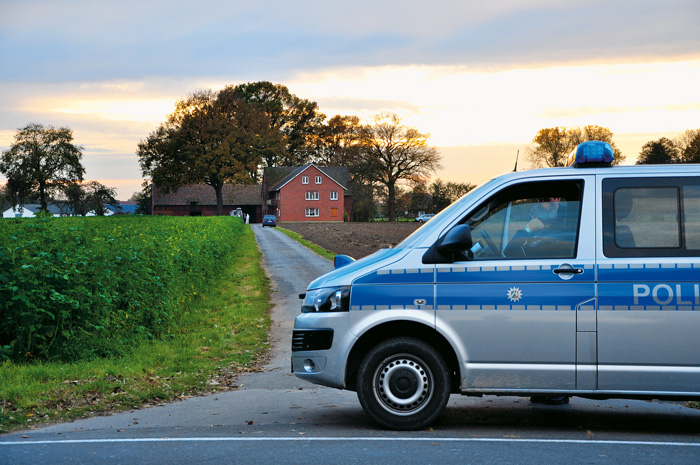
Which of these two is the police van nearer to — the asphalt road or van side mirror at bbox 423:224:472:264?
van side mirror at bbox 423:224:472:264

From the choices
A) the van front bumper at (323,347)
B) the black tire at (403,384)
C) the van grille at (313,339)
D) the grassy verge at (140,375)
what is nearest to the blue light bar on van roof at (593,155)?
the black tire at (403,384)

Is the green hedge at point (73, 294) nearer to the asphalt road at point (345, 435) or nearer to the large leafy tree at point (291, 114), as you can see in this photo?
the asphalt road at point (345, 435)

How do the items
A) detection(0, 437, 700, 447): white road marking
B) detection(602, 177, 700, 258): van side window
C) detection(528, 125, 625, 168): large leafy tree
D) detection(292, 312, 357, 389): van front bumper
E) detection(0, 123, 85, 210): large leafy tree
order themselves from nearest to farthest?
detection(0, 437, 700, 447): white road marking
detection(602, 177, 700, 258): van side window
detection(292, 312, 357, 389): van front bumper
detection(528, 125, 625, 168): large leafy tree
detection(0, 123, 85, 210): large leafy tree

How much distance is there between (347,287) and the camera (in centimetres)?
696

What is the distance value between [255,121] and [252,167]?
208 inches

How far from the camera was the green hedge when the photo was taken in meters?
9.86

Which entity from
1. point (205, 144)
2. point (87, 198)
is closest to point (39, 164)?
point (87, 198)

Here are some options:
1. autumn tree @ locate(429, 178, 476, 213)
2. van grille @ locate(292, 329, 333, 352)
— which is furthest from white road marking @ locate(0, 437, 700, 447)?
autumn tree @ locate(429, 178, 476, 213)

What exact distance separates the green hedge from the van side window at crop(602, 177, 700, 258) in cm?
676

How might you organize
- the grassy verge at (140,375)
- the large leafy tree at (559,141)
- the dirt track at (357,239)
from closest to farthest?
the grassy verge at (140,375) → the dirt track at (357,239) → the large leafy tree at (559,141)

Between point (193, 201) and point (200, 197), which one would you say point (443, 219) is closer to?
point (193, 201)

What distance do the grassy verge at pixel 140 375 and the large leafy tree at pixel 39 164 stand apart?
10188 cm

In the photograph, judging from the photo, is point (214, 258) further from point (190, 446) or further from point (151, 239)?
point (190, 446)

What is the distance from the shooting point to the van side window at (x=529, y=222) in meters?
6.81
